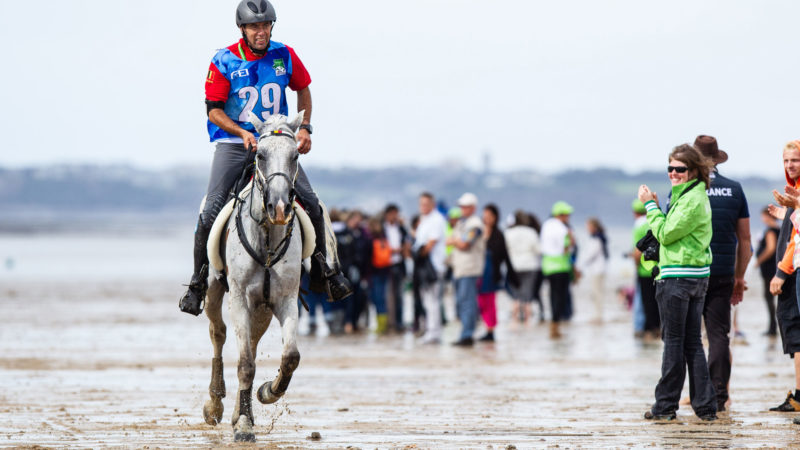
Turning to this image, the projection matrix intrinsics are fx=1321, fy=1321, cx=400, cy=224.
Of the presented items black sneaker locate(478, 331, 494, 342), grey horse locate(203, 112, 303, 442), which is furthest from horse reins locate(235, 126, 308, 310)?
black sneaker locate(478, 331, 494, 342)

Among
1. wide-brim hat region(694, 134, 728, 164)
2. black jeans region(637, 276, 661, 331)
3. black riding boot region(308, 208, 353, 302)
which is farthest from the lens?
black jeans region(637, 276, 661, 331)

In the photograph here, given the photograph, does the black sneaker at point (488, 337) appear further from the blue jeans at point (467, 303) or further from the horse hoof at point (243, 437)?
the horse hoof at point (243, 437)

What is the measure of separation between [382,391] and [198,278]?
3450mm

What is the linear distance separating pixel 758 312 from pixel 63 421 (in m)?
19.2

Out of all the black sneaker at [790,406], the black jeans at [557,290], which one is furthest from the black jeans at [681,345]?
the black jeans at [557,290]

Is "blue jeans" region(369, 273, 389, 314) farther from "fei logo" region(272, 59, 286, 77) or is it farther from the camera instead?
"fei logo" region(272, 59, 286, 77)

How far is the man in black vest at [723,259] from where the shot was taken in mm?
11492

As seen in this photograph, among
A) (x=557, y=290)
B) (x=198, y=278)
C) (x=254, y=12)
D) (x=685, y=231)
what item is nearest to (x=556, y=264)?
(x=557, y=290)

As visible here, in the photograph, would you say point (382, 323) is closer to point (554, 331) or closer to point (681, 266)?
point (554, 331)

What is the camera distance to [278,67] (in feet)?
34.7

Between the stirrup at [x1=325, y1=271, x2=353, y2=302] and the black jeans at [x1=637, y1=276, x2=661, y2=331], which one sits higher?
the stirrup at [x1=325, y1=271, x2=353, y2=302]

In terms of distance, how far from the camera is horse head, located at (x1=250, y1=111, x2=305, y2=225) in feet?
30.1

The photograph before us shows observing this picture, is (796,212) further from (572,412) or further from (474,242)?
(474,242)

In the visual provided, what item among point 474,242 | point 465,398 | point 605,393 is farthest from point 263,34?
point 474,242
